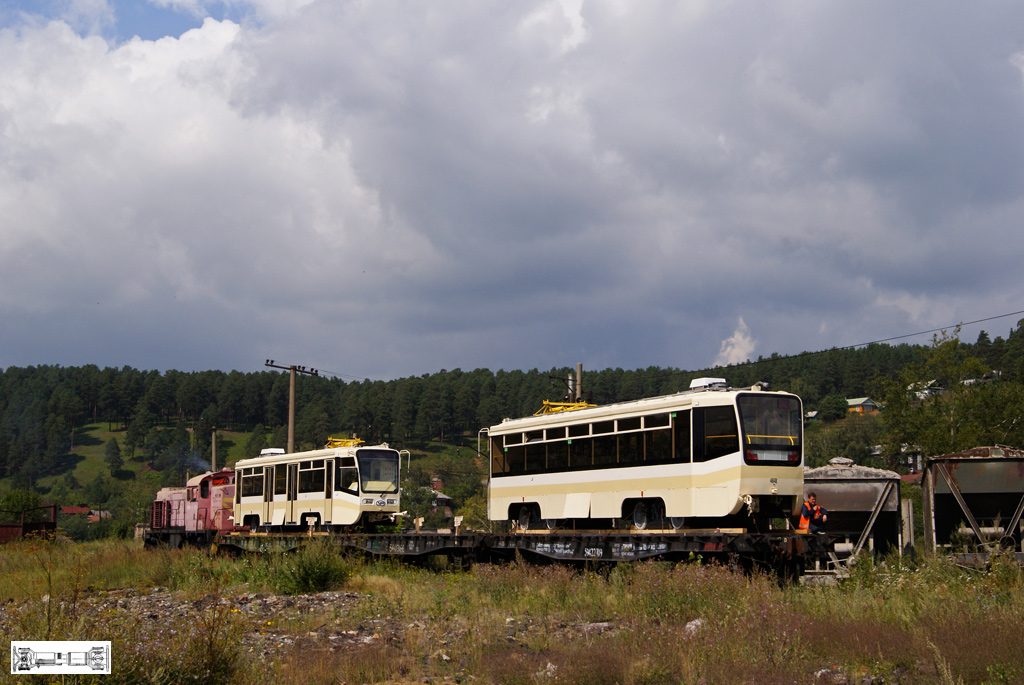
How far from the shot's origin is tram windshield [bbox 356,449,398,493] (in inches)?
1030

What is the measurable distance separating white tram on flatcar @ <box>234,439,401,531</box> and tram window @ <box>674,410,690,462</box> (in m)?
11.6

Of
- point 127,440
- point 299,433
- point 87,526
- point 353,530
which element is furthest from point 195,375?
point 353,530

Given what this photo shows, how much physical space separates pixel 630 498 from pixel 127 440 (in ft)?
499

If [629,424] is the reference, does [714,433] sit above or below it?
below

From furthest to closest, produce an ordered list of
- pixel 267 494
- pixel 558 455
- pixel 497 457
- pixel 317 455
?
1. pixel 267 494
2. pixel 317 455
3. pixel 497 457
4. pixel 558 455

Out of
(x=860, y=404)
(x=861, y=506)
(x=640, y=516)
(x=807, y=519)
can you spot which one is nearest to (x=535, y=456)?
(x=640, y=516)

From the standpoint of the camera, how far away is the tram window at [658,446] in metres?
17.6

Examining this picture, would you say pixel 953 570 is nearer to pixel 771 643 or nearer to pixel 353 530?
pixel 771 643

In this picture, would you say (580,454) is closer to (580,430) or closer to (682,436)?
(580,430)

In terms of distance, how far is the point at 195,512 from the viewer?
36875 mm

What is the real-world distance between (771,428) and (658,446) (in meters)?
2.23

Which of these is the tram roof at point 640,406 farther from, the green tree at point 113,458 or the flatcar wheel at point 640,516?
the green tree at point 113,458

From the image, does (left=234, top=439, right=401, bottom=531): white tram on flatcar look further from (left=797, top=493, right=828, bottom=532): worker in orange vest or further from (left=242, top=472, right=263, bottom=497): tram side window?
(left=797, top=493, right=828, bottom=532): worker in orange vest

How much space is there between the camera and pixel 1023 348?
10119 cm
